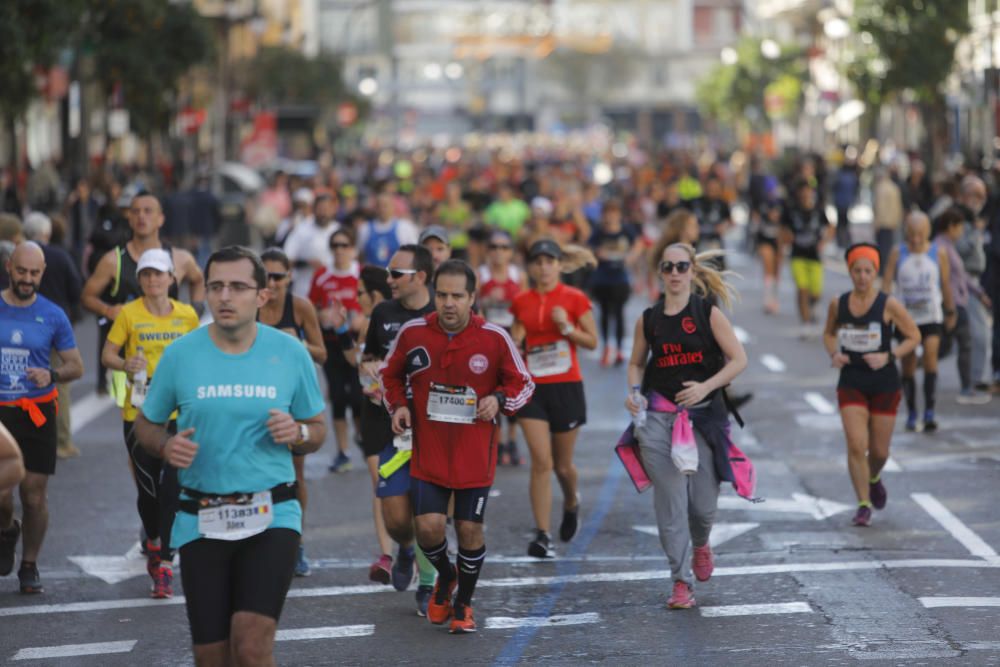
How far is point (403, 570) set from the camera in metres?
10.1

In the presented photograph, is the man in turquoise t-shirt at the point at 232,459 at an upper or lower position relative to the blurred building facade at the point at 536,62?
lower

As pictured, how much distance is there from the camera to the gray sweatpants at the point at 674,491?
31.8 ft

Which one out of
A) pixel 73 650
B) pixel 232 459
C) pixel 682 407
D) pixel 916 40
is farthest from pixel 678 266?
pixel 916 40

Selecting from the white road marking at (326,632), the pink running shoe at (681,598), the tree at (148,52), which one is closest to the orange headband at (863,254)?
the pink running shoe at (681,598)

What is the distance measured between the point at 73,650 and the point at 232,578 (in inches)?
104

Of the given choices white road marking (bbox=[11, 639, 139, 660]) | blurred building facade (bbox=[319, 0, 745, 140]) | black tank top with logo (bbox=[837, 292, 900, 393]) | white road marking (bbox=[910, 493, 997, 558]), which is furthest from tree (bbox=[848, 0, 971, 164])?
blurred building facade (bbox=[319, 0, 745, 140])

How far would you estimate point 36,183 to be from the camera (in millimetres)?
33125

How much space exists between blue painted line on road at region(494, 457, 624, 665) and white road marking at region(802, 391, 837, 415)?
3.02 m

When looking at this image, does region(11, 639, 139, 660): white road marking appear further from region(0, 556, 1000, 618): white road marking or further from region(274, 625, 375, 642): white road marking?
region(0, 556, 1000, 618): white road marking

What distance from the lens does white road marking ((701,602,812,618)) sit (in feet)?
31.3

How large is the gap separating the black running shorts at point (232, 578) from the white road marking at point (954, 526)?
207 inches

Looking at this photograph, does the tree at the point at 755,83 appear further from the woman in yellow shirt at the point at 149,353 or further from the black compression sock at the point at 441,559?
the black compression sock at the point at 441,559

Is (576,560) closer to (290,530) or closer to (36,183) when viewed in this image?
(290,530)

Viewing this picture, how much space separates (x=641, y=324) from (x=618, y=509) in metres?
3.10
